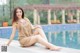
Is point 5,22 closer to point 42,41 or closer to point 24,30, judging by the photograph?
point 24,30

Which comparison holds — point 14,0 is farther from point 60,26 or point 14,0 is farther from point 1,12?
point 60,26

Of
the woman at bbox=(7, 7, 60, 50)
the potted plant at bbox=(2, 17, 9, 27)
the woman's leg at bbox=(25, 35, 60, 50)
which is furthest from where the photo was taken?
the potted plant at bbox=(2, 17, 9, 27)

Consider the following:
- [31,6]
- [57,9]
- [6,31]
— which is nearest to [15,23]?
[6,31]

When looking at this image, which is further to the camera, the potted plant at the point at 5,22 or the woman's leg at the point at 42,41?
the potted plant at the point at 5,22

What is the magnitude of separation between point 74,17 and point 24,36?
16.8m

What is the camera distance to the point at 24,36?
5.39m

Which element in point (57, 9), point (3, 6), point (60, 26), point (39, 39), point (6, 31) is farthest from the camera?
point (57, 9)

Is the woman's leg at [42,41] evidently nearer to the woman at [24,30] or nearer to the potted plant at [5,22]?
the woman at [24,30]

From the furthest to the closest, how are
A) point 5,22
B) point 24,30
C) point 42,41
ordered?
point 5,22, point 24,30, point 42,41

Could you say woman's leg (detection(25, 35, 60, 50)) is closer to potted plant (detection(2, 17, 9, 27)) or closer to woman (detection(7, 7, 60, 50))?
woman (detection(7, 7, 60, 50))

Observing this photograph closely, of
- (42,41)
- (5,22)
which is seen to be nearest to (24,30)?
(42,41)

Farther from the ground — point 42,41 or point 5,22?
point 42,41

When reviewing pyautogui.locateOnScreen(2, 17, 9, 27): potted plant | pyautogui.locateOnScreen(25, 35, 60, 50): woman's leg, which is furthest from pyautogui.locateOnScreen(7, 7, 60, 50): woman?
pyautogui.locateOnScreen(2, 17, 9, 27): potted plant

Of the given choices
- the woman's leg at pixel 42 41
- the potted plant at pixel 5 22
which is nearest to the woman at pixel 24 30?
the woman's leg at pixel 42 41
